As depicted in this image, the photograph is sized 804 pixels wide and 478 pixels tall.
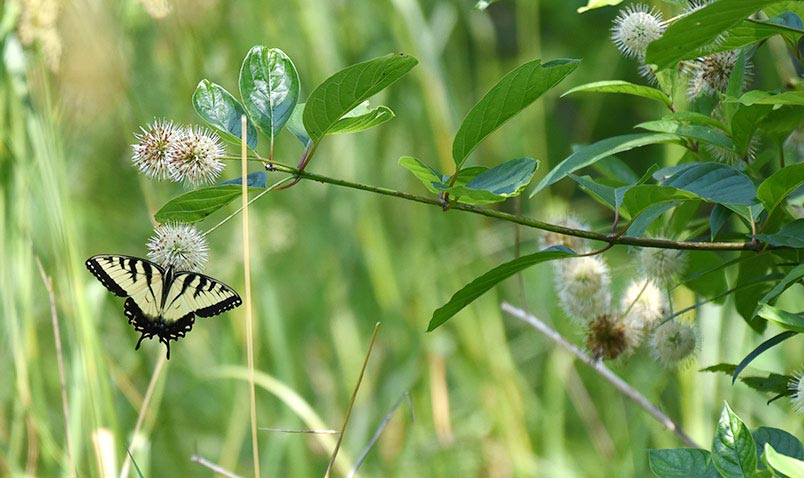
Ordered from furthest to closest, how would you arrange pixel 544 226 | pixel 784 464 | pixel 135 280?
pixel 135 280, pixel 544 226, pixel 784 464

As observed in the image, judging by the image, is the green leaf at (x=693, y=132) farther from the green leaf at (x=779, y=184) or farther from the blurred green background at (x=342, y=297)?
the blurred green background at (x=342, y=297)

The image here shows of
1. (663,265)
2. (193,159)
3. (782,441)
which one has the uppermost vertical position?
(193,159)

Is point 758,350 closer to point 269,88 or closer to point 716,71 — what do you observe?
point 716,71

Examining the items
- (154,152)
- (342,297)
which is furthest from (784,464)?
(342,297)

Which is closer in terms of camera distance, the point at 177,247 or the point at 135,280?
the point at 177,247

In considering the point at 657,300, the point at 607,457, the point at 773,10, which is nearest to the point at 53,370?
the point at 607,457

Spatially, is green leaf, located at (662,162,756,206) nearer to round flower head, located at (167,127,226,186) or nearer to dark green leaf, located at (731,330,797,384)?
dark green leaf, located at (731,330,797,384)

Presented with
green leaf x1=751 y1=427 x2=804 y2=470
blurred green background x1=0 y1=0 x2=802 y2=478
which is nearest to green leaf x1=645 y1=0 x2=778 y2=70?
green leaf x1=751 y1=427 x2=804 y2=470
